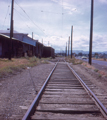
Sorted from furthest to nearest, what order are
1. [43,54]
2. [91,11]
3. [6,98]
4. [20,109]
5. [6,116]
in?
[43,54] < [91,11] < [6,98] < [20,109] < [6,116]

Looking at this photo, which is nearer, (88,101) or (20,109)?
(20,109)

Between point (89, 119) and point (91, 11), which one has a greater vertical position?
point (91, 11)

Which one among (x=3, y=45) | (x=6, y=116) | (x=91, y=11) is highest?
(x=91, y=11)

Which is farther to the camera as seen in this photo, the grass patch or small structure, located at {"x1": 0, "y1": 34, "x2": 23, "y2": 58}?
small structure, located at {"x1": 0, "y1": 34, "x2": 23, "y2": 58}

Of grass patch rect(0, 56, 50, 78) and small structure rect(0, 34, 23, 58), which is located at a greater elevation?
small structure rect(0, 34, 23, 58)

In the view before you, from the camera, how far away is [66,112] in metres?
3.86

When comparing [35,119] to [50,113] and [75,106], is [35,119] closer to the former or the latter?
[50,113]

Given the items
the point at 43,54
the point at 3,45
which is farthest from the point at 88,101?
the point at 43,54

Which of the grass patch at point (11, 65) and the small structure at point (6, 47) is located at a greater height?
the small structure at point (6, 47)

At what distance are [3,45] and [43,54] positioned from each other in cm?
3040

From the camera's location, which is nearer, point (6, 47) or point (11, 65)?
point (11, 65)

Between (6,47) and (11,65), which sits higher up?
(6,47)

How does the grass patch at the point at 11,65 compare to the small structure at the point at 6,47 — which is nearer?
the grass patch at the point at 11,65

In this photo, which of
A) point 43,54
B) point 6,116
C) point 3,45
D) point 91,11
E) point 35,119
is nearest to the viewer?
point 35,119
